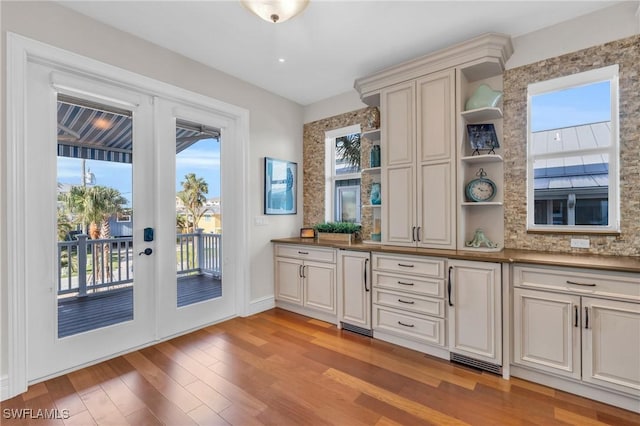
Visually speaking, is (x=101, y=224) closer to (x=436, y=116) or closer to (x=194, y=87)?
(x=194, y=87)

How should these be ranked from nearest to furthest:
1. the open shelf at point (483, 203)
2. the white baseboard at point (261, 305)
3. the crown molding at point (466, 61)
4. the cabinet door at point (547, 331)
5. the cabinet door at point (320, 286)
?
1. the cabinet door at point (547, 331)
2. the crown molding at point (466, 61)
3. the open shelf at point (483, 203)
4. the cabinet door at point (320, 286)
5. the white baseboard at point (261, 305)

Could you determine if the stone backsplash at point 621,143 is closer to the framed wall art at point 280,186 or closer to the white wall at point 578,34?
the white wall at point 578,34

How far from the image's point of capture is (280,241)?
3.89 metres

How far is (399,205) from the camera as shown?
312cm

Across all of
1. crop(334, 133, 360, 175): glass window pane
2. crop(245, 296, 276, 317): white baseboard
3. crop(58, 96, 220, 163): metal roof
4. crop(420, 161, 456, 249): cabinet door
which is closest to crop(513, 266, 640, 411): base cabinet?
crop(420, 161, 456, 249): cabinet door

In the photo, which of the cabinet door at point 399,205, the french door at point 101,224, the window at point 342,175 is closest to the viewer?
the french door at point 101,224

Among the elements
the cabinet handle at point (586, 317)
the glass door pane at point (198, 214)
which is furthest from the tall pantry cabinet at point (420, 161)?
the glass door pane at point (198, 214)

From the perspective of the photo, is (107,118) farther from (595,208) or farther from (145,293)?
(595,208)

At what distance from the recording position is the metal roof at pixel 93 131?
2405 millimetres

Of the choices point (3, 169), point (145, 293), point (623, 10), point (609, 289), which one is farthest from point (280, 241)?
point (623, 10)

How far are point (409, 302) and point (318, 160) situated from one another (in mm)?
2364

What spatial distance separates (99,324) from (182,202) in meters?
1.30

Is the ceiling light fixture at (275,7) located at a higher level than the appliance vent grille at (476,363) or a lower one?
higher

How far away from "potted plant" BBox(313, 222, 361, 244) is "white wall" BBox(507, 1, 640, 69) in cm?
224
